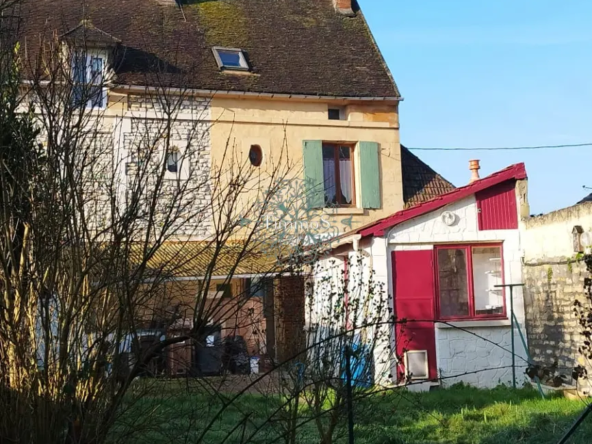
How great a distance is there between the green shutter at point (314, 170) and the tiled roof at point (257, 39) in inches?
49.7

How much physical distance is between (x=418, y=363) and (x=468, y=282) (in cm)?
171

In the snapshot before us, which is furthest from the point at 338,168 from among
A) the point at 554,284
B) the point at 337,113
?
the point at 554,284

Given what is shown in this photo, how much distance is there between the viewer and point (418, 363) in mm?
13547

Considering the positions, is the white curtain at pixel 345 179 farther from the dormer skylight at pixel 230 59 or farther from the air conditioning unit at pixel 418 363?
the air conditioning unit at pixel 418 363

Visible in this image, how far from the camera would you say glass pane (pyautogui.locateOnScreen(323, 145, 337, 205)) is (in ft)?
61.0

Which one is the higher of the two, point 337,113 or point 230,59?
point 230,59

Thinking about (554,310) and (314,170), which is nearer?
(554,310)

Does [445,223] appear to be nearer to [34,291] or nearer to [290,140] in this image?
[290,140]

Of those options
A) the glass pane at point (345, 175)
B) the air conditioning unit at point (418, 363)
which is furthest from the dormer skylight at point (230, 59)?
the air conditioning unit at point (418, 363)

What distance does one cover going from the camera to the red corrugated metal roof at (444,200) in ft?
44.2

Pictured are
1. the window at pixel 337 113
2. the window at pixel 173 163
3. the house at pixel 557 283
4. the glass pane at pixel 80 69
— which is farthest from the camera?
the window at pixel 337 113

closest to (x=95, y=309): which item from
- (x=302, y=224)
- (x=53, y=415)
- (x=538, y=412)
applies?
(x=53, y=415)

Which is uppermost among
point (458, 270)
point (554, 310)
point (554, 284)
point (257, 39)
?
point (257, 39)

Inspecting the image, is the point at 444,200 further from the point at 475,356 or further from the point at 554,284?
the point at 475,356
